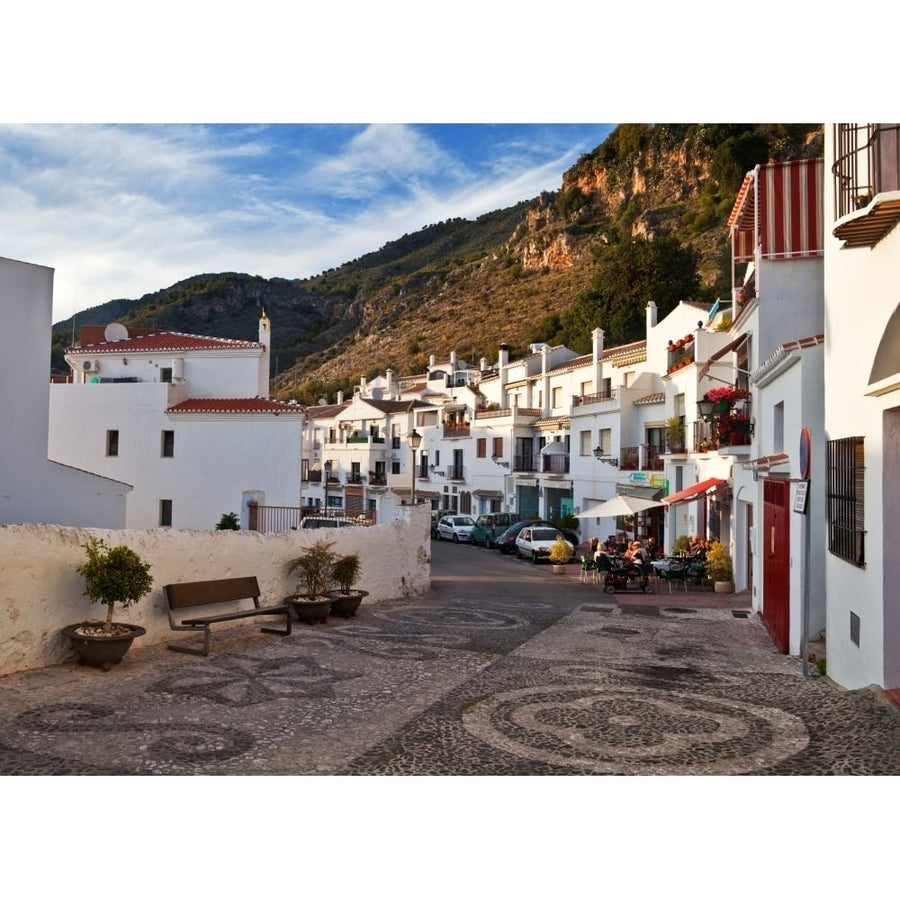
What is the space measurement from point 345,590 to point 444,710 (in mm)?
6332

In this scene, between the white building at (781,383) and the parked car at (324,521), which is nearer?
the white building at (781,383)

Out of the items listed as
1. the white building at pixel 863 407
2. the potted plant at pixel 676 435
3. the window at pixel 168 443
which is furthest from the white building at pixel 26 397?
the potted plant at pixel 676 435

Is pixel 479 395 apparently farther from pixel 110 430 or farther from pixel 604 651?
pixel 604 651

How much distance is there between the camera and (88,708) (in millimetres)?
7574

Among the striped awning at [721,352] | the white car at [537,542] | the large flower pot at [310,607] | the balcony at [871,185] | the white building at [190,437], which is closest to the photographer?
the balcony at [871,185]

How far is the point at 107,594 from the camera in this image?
9273mm

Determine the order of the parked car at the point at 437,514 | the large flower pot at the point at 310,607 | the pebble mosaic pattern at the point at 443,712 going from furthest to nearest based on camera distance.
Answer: the parked car at the point at 437,514, the large flower pot at the point at 310,607, the pebble mosaic pattern at the point at 443,712

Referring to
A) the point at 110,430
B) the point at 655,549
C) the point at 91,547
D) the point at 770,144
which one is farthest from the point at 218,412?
the point at 770,144

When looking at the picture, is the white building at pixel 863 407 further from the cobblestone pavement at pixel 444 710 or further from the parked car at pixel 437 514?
the parked car at pixel 437 514

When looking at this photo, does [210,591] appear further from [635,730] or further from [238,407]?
[238,407]

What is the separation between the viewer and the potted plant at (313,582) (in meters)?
12.7

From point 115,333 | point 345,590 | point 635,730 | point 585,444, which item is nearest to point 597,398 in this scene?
point 585,444

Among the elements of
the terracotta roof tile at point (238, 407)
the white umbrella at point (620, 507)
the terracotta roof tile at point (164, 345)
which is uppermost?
the terracotta roof tile at point (164, 345)

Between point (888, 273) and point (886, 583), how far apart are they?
2797 mm
